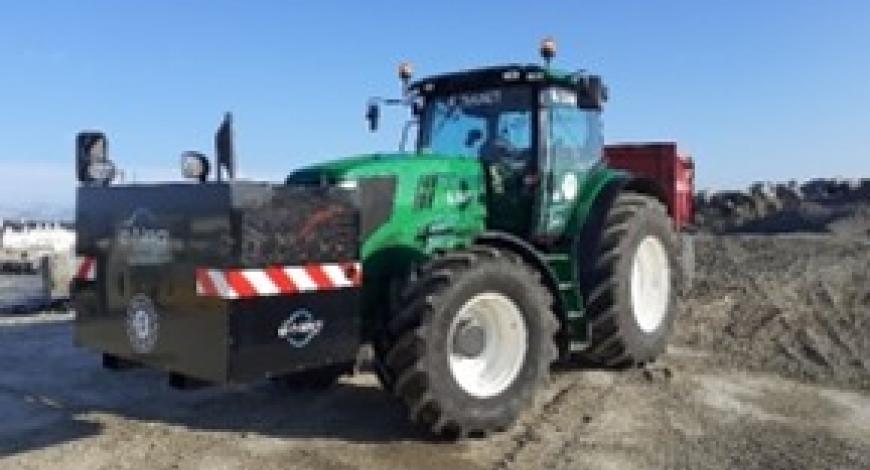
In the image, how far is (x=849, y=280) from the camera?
12.3 m

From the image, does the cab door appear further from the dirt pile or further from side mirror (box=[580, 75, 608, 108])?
the dirt pile

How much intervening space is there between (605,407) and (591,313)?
0.99 metres

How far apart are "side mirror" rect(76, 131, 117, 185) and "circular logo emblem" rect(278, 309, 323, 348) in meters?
1.83

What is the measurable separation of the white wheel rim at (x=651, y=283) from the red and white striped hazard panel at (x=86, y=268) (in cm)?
452

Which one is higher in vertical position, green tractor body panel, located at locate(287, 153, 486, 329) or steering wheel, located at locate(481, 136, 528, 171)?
steering wheel, located at locate(481, 136, 528, 171)

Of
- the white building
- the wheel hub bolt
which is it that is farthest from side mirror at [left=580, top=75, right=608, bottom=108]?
the white building

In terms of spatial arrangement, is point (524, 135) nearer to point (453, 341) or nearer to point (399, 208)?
point (399, 208)

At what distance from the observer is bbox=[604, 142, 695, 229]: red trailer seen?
11.0 meters

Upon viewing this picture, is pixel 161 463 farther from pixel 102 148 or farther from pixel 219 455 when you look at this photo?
pixel 102 148

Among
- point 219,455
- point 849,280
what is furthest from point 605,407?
point 849,280

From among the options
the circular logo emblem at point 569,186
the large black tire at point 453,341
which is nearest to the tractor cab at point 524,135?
the circular logo emblem at point 569,186

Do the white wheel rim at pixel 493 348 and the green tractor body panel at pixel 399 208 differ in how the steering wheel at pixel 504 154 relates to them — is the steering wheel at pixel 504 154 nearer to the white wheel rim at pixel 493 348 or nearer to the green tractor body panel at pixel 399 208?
the green tractor body panel at pixel 399 208

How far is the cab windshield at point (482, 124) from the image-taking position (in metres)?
8.61

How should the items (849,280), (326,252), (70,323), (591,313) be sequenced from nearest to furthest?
(326,252), (591,313), (849,280), (70,323)
